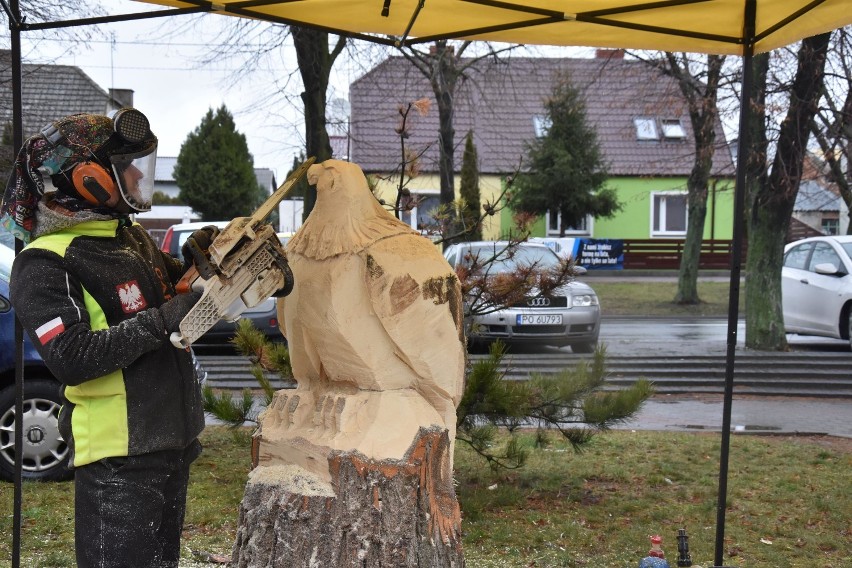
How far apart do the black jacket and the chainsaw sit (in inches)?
4.0

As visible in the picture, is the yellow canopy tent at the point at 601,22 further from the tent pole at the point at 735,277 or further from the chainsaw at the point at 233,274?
the chainsaw at the point at 233,274

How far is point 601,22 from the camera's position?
3.41 metres

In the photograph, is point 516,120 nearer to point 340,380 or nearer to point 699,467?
point 699,467

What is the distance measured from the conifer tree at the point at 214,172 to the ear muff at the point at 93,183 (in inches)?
913

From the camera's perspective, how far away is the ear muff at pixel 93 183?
2221 millimetres

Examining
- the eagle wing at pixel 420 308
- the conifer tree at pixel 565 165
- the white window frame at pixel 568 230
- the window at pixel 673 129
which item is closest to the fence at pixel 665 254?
the white window frame at pixel 568 230

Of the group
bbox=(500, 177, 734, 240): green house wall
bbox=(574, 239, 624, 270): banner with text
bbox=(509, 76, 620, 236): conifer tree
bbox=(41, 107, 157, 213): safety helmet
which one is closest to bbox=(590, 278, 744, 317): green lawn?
bbox=(574, 239, 624, 270): banner with text

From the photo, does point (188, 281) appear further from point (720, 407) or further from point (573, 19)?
point (720, 407)

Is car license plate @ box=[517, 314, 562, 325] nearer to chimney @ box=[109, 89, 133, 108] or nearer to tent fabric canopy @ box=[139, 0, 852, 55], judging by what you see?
tent fabric canopy @ box=[139, 0, 852, 55]

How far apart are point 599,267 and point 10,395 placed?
1734 cm

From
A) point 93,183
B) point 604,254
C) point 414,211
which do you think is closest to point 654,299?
point 604,254

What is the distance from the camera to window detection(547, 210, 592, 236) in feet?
71.2

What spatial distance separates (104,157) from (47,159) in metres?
0.14

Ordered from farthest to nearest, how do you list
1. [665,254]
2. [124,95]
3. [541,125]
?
[665,254], [541,125], [124,95]
